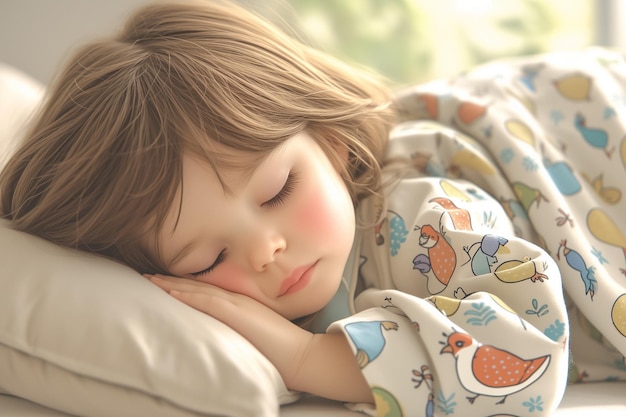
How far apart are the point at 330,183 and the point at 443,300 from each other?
228 millimetres

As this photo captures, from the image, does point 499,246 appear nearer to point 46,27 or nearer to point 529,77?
point 529,77

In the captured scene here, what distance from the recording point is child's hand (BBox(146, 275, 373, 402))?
82 centimetres

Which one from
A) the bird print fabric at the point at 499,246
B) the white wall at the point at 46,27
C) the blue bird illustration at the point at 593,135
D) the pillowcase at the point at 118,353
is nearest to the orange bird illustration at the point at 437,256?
the bird print fabric at the point at 499,246

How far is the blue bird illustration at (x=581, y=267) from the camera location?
3.12 feet

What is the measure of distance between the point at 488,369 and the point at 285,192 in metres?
0.32

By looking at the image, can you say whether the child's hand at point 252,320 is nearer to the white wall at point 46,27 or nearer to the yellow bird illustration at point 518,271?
the yellow bird illustration at point 518,271

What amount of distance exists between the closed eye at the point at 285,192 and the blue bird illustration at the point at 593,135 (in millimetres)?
497

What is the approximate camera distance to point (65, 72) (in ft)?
3.29

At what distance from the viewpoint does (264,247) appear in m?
0.86

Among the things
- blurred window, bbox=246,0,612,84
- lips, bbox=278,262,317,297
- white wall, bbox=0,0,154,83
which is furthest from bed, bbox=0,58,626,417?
blurred window, bbox=246,0,612,84

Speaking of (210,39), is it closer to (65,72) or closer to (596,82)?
(65,72)

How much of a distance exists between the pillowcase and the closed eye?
164 mm

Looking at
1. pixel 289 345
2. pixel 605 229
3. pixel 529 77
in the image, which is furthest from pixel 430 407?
pixel 529 77

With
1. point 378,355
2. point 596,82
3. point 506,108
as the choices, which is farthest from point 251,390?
point 596,82
